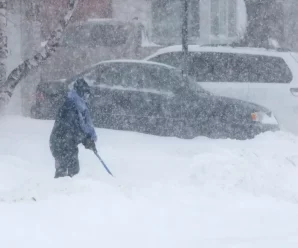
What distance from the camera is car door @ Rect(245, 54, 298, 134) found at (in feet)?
38.0

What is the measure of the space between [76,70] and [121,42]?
135 centimetres

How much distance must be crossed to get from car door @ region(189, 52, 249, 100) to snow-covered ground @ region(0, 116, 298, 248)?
208 cm

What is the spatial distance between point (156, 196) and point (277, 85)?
17.8 feet

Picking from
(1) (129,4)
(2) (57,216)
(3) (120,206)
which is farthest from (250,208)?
(1) (129,4)

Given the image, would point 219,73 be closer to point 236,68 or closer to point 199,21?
point 236,68

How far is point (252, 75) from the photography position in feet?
39.7

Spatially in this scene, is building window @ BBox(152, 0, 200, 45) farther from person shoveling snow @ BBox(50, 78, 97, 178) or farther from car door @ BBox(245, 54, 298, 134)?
person shoveling snow @ BBox(50, 78, 97, 178)

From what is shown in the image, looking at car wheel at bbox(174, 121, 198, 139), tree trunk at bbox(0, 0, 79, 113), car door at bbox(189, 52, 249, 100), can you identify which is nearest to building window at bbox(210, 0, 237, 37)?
car door at bbox(189, 52, 249, 100)

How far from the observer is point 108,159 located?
9234 mm

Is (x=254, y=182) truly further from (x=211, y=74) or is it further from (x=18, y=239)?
(x=211, y=74)

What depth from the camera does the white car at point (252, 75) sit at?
38.2 feet

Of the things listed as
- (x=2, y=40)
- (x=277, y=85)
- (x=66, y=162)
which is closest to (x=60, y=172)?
(x=66, y=162)

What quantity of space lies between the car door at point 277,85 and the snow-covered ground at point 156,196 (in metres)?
1.50

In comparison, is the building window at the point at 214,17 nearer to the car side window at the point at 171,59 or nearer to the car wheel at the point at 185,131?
the car side window at the point at 171,59
